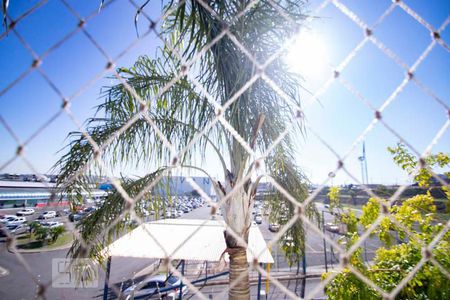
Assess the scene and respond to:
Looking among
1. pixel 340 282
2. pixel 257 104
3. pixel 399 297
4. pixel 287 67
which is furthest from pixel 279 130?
pixel 399 297

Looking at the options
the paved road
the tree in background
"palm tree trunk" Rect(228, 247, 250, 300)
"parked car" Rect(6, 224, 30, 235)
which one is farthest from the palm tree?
"parked car" Rect(6, 224, 30, 235)

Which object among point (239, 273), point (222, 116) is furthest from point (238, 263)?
point (222, 116)

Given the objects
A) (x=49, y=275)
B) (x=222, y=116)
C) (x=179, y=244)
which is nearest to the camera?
(x=222, y=116)

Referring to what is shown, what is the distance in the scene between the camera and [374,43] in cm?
88

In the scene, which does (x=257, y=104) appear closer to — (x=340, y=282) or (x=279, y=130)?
(x=279, y=130)

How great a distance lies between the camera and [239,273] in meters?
2.33

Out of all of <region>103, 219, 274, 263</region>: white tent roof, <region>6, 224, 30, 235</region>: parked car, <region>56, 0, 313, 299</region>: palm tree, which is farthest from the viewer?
<region>6, 224, 30, 235</region>: parked car

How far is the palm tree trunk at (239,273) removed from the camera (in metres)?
2.23

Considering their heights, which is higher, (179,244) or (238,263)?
(238,263)

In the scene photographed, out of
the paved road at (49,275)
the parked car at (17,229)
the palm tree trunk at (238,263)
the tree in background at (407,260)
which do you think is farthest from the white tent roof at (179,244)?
the parked car at (17,229)

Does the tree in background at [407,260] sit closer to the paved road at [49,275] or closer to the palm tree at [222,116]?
the palm tree at [222,116]

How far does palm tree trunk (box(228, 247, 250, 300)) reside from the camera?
2.23m

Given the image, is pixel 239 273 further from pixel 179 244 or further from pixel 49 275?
pixel 49 275

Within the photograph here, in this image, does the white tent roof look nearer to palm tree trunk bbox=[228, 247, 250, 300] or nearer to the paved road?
palm tree trunk bbox=[228, 247, 250, 300]
